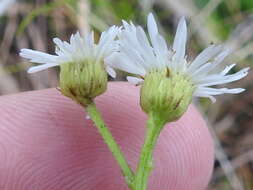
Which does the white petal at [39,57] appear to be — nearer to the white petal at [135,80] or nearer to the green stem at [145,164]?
the white petal at [135,80]

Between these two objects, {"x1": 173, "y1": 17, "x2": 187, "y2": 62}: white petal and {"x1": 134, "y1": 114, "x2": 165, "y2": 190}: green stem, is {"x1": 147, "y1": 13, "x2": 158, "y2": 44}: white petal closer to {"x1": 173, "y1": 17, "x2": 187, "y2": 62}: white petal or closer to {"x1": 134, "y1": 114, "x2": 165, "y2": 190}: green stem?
{"x1": 173, "y1": 17, "x2": 187, "y2": 62}: white petal

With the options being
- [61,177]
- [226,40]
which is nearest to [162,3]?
[226,40]

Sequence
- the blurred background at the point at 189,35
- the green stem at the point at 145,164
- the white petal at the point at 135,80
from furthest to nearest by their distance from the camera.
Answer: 1. the blurred background at the point at 189,35
2. the white petal at the point at 135,80
3. the green stem at the point at 145,164

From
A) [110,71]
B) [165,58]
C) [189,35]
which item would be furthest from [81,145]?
[189,35]

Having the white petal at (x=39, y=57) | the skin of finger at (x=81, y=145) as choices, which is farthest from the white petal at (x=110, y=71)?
the skin of finger at (x=81, y=145)

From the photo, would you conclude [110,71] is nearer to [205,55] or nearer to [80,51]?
[80,51]

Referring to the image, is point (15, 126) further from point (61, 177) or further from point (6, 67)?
point (6, 67)
